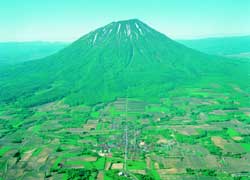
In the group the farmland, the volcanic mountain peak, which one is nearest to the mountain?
the volcanic mountain peak

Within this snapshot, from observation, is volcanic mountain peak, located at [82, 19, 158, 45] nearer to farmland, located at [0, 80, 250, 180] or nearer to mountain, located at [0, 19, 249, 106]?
mountain, located at [0, 19, 249, 106]

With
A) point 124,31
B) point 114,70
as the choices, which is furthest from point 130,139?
point 124,31

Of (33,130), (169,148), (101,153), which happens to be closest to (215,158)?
(169,148)

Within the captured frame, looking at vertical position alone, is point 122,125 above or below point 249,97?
below

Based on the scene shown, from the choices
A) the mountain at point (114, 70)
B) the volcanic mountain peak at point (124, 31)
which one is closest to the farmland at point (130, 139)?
the mountain at point (114, 70)

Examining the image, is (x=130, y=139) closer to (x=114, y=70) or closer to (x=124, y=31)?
(x=114, y=70)

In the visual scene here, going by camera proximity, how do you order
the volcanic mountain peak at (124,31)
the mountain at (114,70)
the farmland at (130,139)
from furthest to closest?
the volcanic mountain peak at (124,31) → the mountain at (114,70) → the farmland at (130,139)

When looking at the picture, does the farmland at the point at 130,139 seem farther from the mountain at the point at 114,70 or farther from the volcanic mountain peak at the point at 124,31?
the volcanic mountain peak at the point at 124,31

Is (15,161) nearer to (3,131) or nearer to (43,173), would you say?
(43,173)
